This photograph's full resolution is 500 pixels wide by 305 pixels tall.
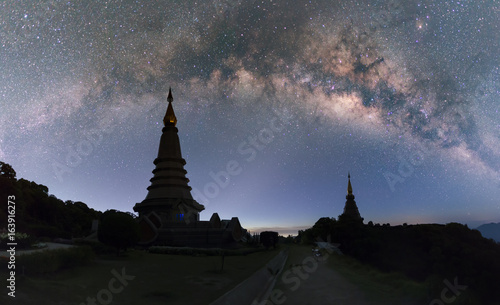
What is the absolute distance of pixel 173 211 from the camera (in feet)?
153

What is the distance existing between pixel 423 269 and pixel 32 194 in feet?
186

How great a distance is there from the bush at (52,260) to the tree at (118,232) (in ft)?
21.3

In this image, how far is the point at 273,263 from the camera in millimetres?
24672

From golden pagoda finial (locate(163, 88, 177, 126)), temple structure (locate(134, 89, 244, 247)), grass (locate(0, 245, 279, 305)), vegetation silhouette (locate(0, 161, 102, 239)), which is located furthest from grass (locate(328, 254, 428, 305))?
golden pagoda finial (locate(163, 88, 177, 126))

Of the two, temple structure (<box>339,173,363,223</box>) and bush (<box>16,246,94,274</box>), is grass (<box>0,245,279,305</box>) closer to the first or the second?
bush (<box>16,246,94,274</box>)

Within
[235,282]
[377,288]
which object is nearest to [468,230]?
[377,288]

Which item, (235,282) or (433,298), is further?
(235,282)

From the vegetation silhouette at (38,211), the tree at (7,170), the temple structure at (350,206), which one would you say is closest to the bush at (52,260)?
the vegetation silhouette at (38,211)

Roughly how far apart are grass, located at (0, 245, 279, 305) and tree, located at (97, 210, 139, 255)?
4135mm

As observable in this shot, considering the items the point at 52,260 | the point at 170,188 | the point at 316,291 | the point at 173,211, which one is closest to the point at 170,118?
the point at 170,188

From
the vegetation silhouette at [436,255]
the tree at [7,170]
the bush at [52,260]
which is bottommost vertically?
the vegetation silhouette at [436,255]

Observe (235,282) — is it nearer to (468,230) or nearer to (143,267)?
(143,267)

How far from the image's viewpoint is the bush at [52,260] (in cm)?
1367

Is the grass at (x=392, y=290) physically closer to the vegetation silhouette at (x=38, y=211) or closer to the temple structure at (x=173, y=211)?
the temple structure at (x=173, y=211)
